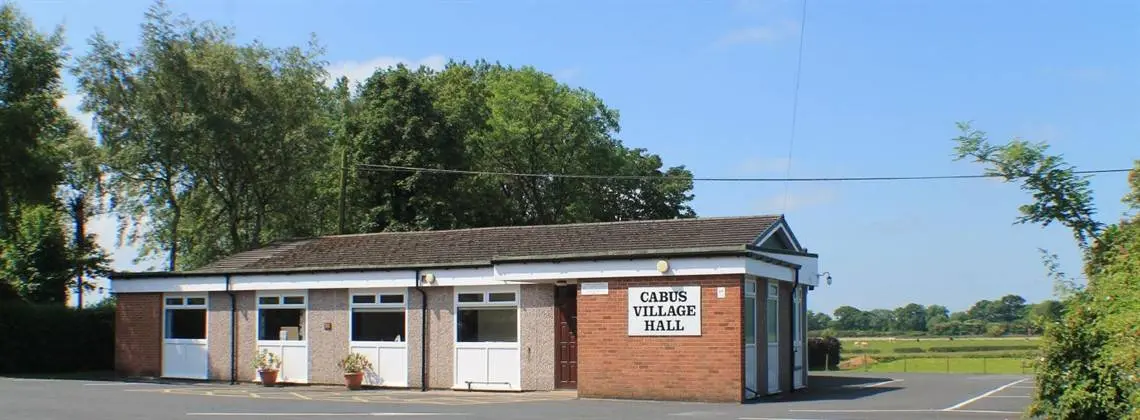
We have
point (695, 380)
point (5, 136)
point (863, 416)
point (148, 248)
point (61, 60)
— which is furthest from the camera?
point (148, 248)

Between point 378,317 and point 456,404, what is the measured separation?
6.10m

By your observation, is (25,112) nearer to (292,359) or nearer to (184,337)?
(184,337)

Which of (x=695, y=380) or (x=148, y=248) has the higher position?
(x=148, y=248)

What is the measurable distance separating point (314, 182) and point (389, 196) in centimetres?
317

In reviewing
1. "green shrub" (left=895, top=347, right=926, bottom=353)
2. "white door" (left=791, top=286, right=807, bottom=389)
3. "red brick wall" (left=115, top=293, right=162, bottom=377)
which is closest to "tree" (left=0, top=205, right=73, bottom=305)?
"red brick wall" (left=115, top=293, right=162, bottom=377)

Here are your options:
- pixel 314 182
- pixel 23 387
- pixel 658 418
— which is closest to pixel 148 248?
pixel 314 182

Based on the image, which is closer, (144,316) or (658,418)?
(658,418)

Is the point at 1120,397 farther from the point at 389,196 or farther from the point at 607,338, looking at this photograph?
the point at 389,196

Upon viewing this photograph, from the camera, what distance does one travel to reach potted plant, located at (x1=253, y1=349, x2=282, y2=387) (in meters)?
26.0

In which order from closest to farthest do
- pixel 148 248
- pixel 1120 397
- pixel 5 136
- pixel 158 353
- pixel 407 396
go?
1. pixel 1120 397
2. pixel 407 396
3. pixel 158 353
4. pixel 5 136
5. pixel 148 248

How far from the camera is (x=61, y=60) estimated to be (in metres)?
40.4

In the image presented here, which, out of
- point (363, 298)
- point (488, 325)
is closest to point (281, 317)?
point (363, 298)

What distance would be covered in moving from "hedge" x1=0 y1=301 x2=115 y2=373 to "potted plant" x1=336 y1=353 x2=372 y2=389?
11103mm

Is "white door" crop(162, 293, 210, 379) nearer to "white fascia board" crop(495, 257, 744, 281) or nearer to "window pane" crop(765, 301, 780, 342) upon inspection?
"white fascia board" crop(495, 257, 744, 281)
